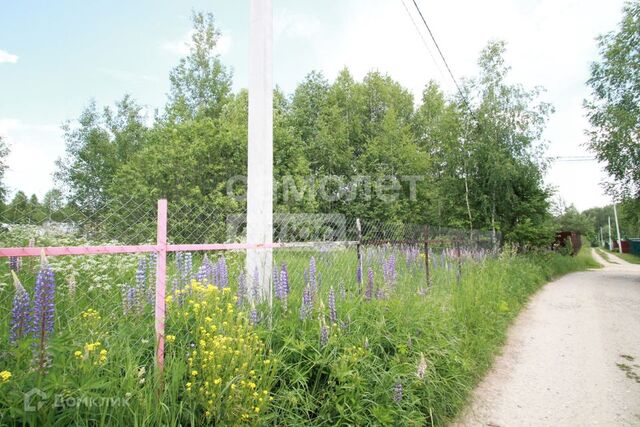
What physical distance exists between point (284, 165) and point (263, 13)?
15.9 m

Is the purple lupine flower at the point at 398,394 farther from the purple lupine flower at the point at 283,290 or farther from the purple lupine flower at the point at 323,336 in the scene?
the purple lupine flower at the point at 283,290

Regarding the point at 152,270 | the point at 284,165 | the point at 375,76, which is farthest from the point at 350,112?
the point at 152,270

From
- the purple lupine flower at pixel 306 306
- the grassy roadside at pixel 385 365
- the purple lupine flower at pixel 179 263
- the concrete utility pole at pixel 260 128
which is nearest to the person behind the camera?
the grassy roadside at pixel 385 365

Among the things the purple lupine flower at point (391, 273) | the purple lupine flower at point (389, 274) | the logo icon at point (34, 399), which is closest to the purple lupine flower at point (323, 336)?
the logo icon at point (34, 399)

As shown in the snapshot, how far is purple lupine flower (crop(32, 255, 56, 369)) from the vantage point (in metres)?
1.64

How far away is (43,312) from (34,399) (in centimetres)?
38

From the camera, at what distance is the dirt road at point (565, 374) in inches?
127

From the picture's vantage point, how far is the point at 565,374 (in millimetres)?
4227

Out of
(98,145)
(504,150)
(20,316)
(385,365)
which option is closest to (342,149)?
(504,150)

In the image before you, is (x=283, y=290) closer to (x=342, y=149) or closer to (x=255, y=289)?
(x=255, y=289)

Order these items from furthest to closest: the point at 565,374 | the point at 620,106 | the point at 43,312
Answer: the point at 620,106 → the point at 565,374 → the point at 43,312

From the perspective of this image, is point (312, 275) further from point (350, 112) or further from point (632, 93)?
point (350, 112)

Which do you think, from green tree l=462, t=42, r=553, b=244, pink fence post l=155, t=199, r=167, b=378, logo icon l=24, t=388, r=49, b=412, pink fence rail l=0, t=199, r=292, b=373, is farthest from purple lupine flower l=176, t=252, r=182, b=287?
green tree l=462, t=42, r=553, b=244

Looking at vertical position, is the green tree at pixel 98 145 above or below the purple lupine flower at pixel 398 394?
above
